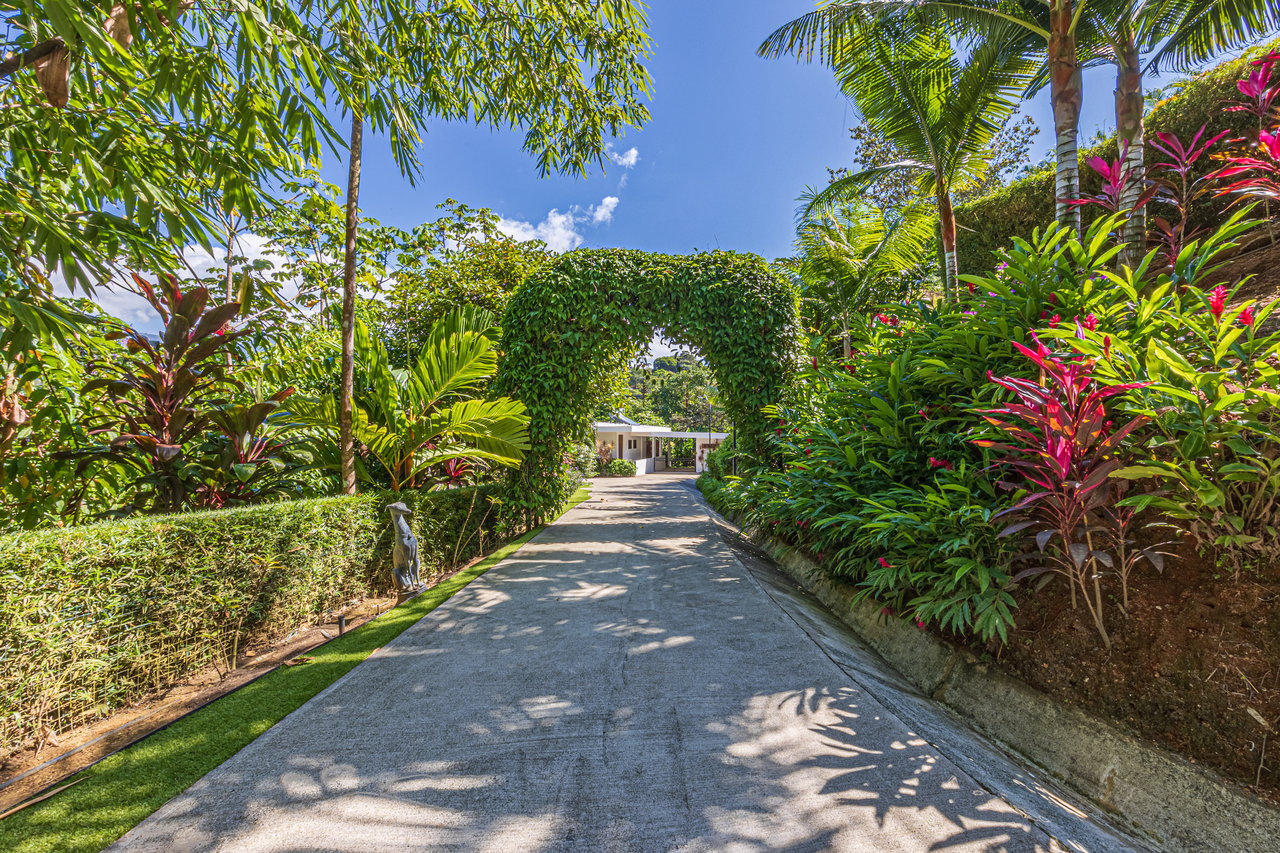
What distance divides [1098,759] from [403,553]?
4.63 meters

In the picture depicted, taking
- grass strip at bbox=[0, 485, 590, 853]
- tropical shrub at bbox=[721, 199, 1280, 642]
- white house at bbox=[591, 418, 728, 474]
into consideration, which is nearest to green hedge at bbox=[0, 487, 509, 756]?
grass strip at bbox=[0, 485, 590, 853]

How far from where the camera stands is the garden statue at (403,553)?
4145 millimetres

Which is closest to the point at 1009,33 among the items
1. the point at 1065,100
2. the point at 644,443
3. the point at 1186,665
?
the point at 1065,100

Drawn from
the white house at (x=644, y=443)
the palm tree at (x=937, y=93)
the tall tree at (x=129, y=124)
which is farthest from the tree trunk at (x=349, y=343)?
the white house at (x=644, y=443)

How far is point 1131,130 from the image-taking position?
14.0 feet

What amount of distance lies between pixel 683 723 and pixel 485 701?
1.04m

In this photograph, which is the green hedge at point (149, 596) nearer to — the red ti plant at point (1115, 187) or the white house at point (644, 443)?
the red ti plant at point (1115, 187)

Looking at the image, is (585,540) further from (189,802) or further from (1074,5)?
(1074,5)

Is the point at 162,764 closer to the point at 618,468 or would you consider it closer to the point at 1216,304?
the point at 1216,304

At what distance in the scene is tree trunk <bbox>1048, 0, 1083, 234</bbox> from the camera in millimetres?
4285

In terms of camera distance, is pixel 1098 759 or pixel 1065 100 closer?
pixel 1098 759

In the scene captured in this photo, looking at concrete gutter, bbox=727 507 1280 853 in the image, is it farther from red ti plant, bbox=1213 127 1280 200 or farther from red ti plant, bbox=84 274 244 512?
red ti plant, bbox=84 274 244 512

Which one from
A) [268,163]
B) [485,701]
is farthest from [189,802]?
[268,163]

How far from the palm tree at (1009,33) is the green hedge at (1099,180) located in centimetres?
126
